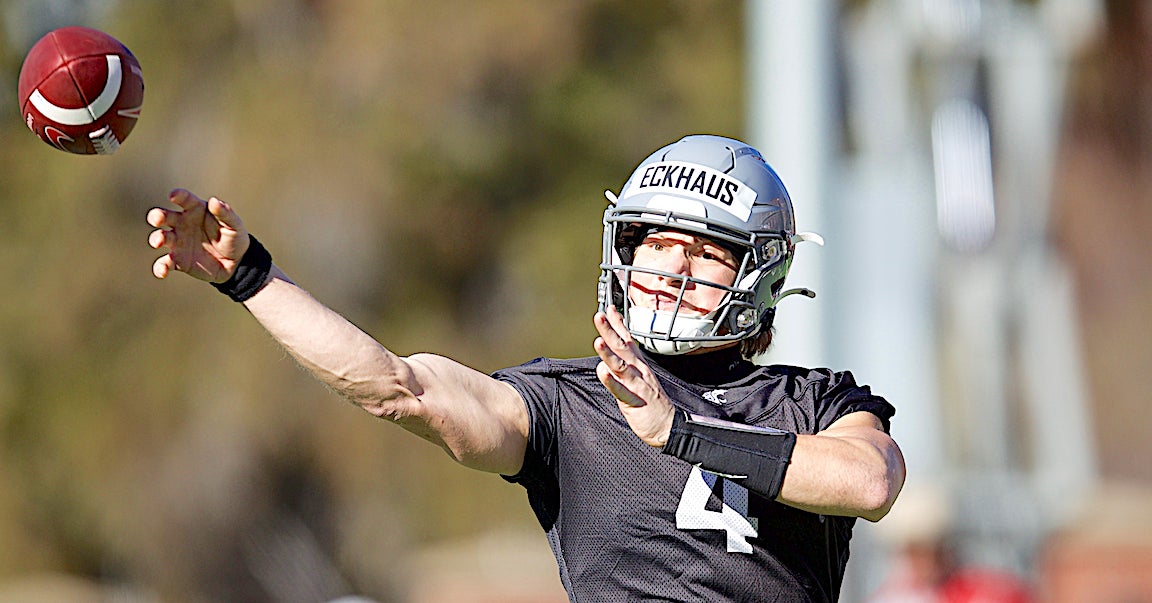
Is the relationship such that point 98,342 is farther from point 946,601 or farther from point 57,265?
point 946,601

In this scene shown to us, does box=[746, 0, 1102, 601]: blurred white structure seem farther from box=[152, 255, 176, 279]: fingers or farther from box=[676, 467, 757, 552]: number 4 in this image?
box=[152, 255, 176, 279]: fingers

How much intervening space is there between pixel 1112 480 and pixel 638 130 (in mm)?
9107

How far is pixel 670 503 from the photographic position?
391cm

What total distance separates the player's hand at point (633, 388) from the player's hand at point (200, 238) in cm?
86

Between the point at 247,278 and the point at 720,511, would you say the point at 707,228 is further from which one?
the point at 247,278

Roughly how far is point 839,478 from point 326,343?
117 cm

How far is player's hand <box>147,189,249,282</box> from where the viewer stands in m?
3.73

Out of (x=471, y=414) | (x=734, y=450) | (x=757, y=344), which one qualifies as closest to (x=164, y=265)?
(x=471, y=414)

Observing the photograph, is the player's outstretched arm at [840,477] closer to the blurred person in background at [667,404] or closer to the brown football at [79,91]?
the blurred person in background at [667,404]

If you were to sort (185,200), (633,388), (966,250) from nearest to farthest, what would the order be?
(633,388)
(185,200)
(966,250)

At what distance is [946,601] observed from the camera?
898 centimetres

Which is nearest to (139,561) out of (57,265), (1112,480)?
(57,265)

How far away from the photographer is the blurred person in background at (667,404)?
11.9ft

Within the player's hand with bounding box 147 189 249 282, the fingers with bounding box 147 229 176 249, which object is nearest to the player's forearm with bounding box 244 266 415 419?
the player's hand with bounding box 147 189 249 282
